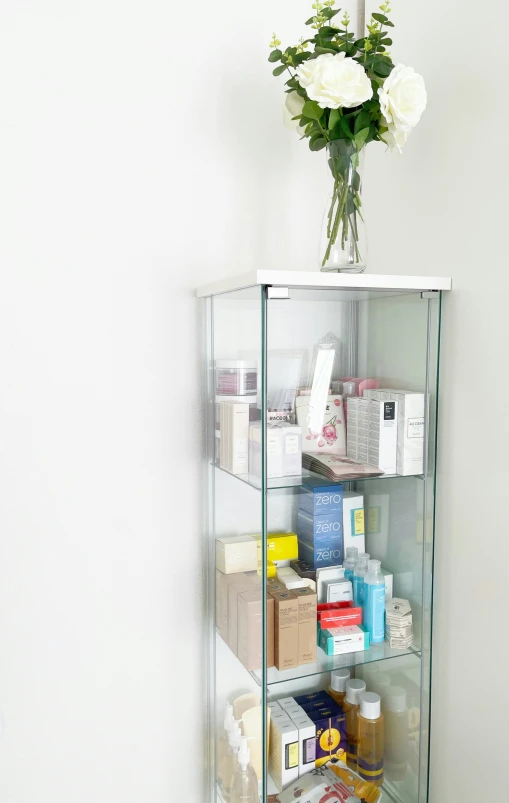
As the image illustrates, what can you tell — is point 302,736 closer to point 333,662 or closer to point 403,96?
point 333,662

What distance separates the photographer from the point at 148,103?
1.38m

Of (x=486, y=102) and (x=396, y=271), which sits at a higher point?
(x=486, y=102)

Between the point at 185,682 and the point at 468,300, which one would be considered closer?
the point at 468,300

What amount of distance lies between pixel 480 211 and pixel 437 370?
1.07ft

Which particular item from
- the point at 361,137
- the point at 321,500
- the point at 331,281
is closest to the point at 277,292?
the point at 331,281

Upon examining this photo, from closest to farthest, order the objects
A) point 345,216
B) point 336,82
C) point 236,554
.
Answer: point 336,82 < point 345,216 < point 236,554

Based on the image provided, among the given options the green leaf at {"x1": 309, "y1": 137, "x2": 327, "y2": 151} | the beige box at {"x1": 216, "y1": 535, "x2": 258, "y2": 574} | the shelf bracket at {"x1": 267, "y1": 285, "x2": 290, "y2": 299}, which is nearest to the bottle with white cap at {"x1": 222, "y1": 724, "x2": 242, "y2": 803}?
the beige box at {"x1": 216, "y1": 535, "x2": 258, "y2": 574}

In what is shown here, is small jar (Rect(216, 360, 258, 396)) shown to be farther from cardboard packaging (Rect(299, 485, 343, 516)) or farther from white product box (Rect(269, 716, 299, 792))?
white product box (Rect(269, 716, 299, 792))

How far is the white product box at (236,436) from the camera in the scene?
1278 millimetres

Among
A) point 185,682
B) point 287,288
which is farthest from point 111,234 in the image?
point 185,682

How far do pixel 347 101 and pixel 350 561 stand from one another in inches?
36.9

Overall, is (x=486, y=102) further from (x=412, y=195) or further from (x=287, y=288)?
(x=287, y=288)

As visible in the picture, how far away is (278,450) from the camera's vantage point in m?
1.23

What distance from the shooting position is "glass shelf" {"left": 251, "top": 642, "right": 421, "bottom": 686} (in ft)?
4.12
